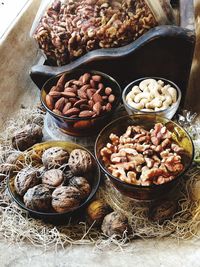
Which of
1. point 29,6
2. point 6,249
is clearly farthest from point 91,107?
point 29,6

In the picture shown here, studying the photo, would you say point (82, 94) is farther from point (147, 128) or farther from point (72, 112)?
point (147, 128)

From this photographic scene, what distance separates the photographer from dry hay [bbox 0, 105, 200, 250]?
95cm

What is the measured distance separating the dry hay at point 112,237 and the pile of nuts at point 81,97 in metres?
0.20

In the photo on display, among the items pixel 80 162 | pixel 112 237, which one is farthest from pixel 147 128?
pixel 112 237

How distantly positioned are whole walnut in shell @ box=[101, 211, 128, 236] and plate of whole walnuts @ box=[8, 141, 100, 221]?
0.06 m

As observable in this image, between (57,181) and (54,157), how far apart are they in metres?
0.07

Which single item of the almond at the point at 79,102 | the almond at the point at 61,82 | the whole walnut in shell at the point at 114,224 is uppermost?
the almond at the point at 61,82

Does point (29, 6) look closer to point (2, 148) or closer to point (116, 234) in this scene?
point (2, 148)

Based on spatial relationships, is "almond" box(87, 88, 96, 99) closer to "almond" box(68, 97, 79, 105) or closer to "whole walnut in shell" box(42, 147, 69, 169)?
"almond" box(68, 97, 79, 105)

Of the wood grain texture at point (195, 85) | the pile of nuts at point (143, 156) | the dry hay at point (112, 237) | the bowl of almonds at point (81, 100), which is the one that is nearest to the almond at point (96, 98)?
the bowl of almonds at point (81, 100)

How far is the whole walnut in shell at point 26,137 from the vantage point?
117cm

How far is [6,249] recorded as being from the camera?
0.92 meters

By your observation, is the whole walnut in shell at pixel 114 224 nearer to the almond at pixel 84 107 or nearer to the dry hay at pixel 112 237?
the dry hay at pixel 112 237

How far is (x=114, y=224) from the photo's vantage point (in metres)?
0.95
